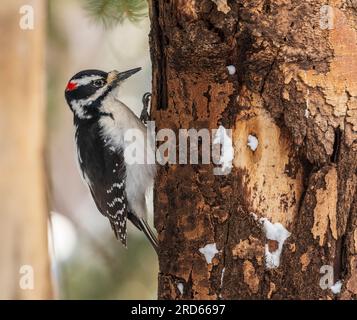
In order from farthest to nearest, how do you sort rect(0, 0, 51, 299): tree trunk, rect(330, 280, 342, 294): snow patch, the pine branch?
rect(0, 0, 51, 299): tree trunk → the pine branch → rect(330, 280, 342, 294): snow patch

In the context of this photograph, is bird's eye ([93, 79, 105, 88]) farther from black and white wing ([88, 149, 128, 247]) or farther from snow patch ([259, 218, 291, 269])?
snow patch ([259, 218, 291, 269])

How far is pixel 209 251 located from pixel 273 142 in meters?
0.26

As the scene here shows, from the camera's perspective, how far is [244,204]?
4.32 feet

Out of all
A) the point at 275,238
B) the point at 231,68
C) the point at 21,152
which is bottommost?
the point at 275,238

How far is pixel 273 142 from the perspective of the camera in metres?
1.32

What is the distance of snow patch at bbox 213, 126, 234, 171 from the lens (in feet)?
4.37

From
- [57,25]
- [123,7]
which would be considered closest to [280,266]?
[123,7]

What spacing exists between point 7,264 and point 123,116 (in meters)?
0.58

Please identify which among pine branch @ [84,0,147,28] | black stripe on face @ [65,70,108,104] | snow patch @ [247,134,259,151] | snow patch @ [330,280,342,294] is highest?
pine branch @ [84,0,147,28]

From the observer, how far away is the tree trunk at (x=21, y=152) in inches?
76.9

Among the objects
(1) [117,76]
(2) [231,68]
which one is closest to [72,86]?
(1) [117,76]

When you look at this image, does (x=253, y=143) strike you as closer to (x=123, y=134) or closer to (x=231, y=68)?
(x=231, y=68)

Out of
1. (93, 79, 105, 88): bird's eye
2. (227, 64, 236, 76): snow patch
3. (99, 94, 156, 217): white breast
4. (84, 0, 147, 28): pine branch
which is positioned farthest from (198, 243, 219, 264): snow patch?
(93, 79, 105, 88): bird's eye

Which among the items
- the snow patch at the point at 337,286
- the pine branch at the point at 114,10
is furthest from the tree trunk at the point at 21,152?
the snow patch at the point at 337,286
